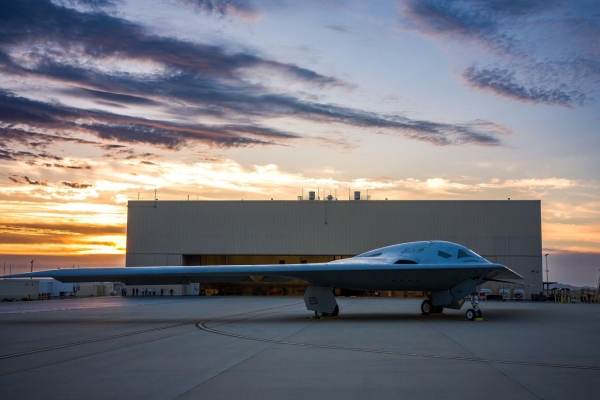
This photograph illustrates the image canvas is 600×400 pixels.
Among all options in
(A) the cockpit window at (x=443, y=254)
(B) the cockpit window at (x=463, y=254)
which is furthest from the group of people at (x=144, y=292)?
(B) the cockpit window at (x=463, y=254)

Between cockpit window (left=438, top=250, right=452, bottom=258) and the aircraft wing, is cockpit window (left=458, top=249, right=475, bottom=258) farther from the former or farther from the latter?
the aircraft wing

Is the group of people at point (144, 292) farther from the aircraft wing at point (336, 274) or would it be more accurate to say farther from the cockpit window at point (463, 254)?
the cockpit window at point (463, 254)

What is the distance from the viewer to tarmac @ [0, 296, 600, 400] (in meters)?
8.70

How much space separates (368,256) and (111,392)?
19.4 m

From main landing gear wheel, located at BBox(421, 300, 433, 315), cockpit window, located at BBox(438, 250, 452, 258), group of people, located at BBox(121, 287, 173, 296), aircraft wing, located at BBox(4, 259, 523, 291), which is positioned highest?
cockpit window, located at BBox(438, 250, 452, 258)

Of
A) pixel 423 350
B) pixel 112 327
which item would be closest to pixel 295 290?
pixel 112 327

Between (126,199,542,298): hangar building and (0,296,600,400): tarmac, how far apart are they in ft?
140

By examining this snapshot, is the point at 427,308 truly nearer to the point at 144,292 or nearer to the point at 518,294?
the point at 518,294

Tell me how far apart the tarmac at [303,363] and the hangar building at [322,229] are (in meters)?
42.6

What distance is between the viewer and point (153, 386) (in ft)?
30.1

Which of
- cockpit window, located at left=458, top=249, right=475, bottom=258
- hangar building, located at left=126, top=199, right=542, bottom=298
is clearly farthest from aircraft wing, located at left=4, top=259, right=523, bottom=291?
hangar building, located at left=126, top=199, right=542, bottom=298

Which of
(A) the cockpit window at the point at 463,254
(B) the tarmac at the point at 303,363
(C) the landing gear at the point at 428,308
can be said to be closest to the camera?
(B) the tarmac at the point at 303,363

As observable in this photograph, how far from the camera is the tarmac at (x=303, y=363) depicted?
28.5 ft

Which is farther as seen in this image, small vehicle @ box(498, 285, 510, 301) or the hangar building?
the hangar building
